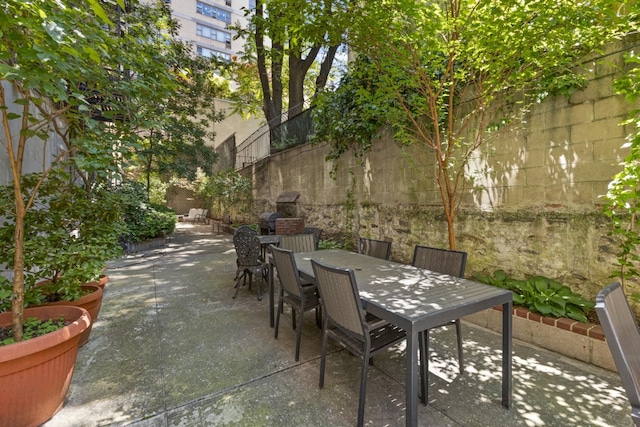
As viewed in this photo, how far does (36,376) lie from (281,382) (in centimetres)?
150

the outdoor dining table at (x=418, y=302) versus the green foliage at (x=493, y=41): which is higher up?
the green foliage at (x=493, y=41)

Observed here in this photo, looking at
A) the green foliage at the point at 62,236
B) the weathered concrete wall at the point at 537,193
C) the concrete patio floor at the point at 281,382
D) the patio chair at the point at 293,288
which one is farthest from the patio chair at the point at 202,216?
the patio chair at the point at 293,288

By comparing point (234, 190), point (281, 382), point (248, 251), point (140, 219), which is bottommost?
point (281, 382)

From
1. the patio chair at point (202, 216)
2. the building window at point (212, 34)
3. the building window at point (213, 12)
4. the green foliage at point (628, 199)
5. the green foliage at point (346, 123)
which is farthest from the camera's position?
the building window at point (212, 34)

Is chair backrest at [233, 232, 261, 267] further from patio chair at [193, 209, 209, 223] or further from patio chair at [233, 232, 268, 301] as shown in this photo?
patio chair at [193, 209, 209, 223]

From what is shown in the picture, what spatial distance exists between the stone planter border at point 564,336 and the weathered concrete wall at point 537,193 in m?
0.47

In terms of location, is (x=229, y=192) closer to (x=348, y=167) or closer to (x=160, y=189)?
(x=160, y=189)

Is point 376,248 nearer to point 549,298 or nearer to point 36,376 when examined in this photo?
point 549,298

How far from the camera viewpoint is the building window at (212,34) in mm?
27000

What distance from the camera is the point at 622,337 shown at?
45.7 inches

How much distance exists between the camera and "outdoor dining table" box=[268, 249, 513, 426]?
148cm

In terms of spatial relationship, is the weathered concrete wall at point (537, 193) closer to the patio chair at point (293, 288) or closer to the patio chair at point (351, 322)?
the patio chair at point (351, 322)

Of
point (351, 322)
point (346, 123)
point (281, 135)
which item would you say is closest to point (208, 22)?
point (281, 135)

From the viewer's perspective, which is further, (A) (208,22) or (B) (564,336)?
(A) (208,22)
